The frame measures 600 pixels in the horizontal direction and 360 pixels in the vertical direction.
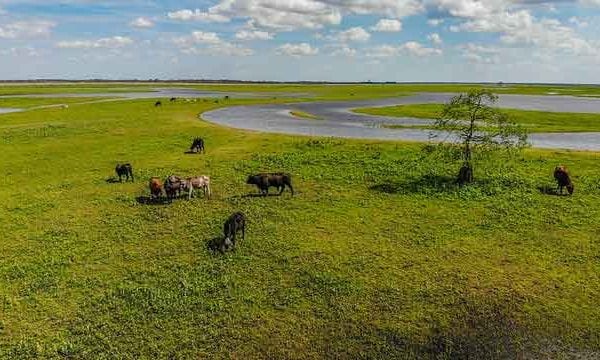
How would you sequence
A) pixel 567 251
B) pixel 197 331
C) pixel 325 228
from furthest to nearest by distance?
1. pixel 325 228
2. pixel 567 251
3. pixel 197 331

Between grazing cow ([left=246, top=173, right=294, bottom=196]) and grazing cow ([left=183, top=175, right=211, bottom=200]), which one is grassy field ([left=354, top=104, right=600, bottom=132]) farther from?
grazing cow ([left=183, top=175, right=211, bottom=200])

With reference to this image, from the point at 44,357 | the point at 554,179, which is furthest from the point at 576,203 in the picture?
the point at 44,357

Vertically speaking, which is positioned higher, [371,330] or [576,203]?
[576,203]

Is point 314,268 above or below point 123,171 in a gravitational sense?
below

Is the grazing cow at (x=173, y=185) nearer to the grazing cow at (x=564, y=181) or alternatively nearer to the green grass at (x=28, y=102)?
the grazing cow at (x=564, y=181)

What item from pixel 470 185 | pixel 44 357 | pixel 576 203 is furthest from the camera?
pixel 470 185

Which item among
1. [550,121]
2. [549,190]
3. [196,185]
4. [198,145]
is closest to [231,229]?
[196,185]

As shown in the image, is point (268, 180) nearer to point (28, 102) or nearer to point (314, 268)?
point (314, 268)

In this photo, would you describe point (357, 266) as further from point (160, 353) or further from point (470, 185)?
point (470, 185)
